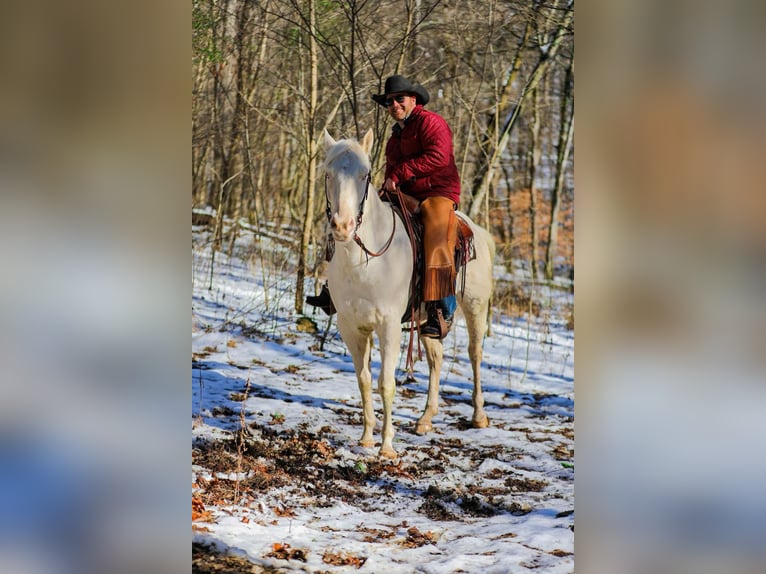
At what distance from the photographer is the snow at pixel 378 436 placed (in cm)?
323

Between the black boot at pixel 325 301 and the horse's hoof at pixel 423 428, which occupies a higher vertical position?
the black boot at pixel 325 301

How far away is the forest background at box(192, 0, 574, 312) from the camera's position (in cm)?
639

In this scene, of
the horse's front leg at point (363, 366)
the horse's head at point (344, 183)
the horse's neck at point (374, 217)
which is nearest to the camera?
the horse's head at point (344, 183)

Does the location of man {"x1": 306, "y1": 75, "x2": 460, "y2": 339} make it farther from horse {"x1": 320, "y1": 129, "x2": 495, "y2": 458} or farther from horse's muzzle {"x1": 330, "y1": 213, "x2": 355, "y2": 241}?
horse's muzzle {"x1": 330, "y1": 213, "x2": 355, "y2": 241}

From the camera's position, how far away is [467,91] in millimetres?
8203

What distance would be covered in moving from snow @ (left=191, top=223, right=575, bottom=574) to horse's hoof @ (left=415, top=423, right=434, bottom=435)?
43 mm

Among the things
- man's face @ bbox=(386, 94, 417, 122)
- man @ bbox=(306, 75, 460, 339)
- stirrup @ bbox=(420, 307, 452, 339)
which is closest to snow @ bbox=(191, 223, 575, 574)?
stirrup @ bbox=(420, 307, 452, 339)

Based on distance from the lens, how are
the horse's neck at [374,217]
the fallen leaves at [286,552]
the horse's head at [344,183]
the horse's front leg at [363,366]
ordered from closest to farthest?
the fallen leaves at [286,552] < the horse's head at [344,183] < the horse's neck at [374,217] < the horse's front leg at [363,366]
